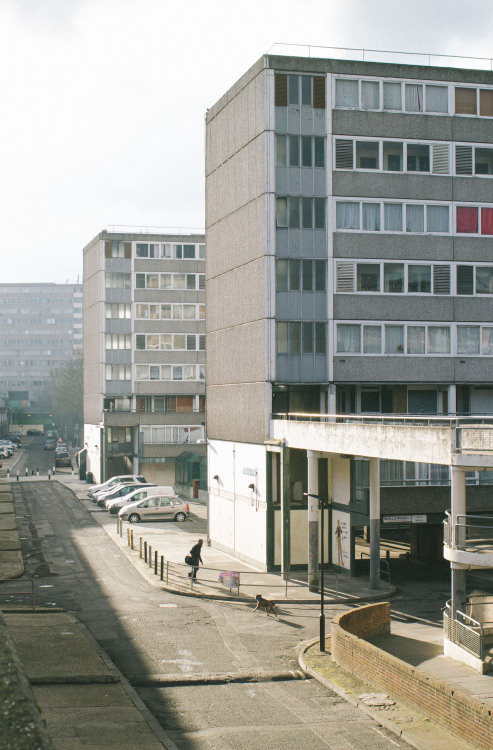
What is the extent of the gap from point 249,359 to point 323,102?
39.3 feet

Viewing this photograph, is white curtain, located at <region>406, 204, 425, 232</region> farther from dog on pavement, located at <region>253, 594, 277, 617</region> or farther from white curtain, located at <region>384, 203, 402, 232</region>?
dog on pavement, located at <region>253, 594, 277, 617</region>

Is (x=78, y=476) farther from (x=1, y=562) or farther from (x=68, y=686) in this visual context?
(x=68, y=686)

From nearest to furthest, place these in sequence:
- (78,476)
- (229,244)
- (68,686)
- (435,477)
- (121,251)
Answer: (68,686)
(435,477)
(229,244)
(121,251)
(78,476)

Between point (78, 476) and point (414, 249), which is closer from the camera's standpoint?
point (414, 249)

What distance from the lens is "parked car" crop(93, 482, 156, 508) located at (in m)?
62.8

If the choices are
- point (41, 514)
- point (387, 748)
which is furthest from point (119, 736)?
point (41, 514)

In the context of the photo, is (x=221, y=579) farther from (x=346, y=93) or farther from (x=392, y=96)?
(x=392, y=96)

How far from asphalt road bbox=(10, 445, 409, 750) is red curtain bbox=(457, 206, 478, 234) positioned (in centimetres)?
1881

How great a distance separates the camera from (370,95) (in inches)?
1569

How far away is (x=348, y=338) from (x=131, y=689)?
72.9ft

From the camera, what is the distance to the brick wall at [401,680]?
17984mm

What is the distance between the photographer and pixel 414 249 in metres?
40.4

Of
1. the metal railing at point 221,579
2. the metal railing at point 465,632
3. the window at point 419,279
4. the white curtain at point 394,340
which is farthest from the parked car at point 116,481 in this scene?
the metal railing at point 465,632

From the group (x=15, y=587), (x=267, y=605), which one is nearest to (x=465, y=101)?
(x=267, y=605)
